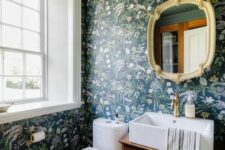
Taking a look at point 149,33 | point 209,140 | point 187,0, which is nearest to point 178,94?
point 209,140

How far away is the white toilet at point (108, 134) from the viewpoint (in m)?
1.83

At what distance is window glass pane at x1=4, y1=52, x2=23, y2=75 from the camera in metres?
1.99

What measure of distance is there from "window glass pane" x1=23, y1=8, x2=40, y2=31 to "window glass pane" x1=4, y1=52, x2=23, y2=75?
1.23 feet

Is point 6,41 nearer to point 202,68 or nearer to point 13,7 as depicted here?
point 13,7

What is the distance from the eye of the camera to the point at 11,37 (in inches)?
79.9

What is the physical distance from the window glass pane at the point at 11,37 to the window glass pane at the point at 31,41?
7cm

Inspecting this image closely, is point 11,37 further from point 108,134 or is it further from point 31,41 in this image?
point 108,134

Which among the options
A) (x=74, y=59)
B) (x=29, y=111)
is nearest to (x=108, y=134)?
(x=29, y=111)

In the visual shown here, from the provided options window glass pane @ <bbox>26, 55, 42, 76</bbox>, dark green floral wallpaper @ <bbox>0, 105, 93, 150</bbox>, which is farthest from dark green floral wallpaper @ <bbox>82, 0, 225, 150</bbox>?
window glass pane @ <bbox>26, 55, 42, 76</bbox>

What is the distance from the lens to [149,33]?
1.83 metres

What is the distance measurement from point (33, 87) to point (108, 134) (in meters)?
1.09

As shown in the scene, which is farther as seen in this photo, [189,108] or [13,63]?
[13,63]

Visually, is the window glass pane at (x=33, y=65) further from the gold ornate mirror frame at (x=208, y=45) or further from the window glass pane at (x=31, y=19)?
the gold ornate mirror frame at (x=208, y=45)

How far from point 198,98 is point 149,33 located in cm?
76
